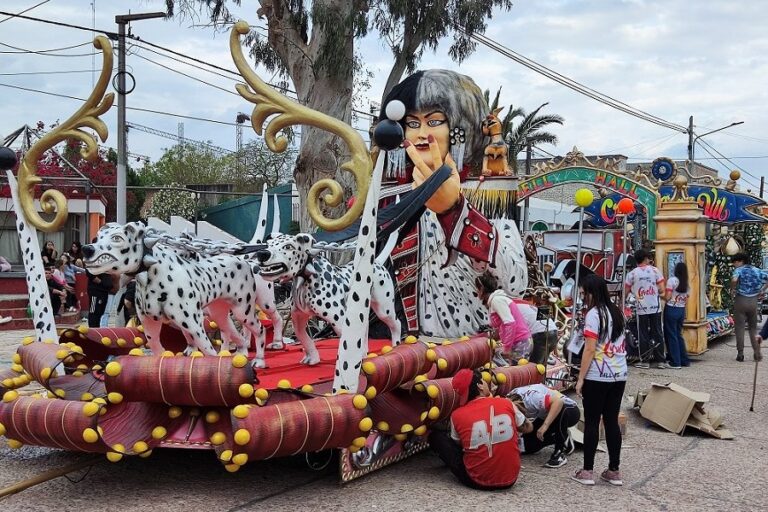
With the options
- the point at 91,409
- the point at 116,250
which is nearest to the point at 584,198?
the point at 116,250

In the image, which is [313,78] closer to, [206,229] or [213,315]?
[213,315]

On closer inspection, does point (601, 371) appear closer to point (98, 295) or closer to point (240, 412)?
point (240, 412)

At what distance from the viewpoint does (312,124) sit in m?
5.32

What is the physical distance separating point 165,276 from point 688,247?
9141mm

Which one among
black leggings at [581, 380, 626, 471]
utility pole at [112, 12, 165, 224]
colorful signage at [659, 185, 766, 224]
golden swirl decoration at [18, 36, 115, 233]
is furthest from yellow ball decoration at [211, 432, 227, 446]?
colorful signage at [659, 185, 766, 224]

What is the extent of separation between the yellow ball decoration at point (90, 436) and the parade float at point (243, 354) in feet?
0.05

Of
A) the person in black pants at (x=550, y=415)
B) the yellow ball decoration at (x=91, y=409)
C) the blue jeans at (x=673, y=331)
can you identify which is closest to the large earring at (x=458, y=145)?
the person in black pants at (x=550, y=415)

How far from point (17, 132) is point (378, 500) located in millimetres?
4525

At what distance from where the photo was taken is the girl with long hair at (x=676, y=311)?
1130 cm

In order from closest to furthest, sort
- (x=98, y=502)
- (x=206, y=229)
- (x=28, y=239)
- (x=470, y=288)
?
(x=98, y=502), (x=28, y=239), (x=470, y=288), (x=206, y=229)

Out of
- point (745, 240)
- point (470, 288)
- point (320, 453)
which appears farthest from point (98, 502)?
point (745, 240)

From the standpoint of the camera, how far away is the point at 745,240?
53.9 ft

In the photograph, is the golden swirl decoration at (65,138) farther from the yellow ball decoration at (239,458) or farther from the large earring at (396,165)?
the large earring at (396,165)


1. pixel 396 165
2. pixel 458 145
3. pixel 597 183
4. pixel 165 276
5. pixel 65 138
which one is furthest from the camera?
pixel 597 183
